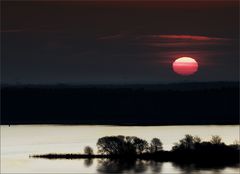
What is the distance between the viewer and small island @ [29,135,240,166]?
141 feet

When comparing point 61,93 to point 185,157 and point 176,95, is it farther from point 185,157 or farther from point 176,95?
point 185,157

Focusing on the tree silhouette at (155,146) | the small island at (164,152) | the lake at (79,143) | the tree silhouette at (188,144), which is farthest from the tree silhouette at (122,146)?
the lake at (79,143)

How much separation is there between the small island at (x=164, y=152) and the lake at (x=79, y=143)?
931 millimetres

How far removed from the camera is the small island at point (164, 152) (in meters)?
43.0

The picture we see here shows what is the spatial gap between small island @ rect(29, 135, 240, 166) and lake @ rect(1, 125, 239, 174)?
0.93 metres

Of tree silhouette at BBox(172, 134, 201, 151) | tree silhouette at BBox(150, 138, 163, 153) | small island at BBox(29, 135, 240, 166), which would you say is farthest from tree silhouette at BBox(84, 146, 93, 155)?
tree silhouette at BBox(172, 134, 201, 151)

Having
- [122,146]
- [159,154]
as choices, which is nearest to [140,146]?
[122,146]

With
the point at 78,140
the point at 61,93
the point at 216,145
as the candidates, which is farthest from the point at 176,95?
the point at 216,145

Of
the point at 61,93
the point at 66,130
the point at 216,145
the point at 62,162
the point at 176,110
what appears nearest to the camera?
the point at 62,162

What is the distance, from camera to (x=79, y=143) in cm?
5375

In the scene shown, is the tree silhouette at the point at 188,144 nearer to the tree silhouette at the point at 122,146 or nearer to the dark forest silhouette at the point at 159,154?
the dark forest silhouette at the point at 159,154

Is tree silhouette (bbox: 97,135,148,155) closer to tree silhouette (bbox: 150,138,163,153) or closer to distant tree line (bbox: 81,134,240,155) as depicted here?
distant tree line (bbox: 81,134,240,155)

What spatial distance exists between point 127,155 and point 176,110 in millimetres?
40058

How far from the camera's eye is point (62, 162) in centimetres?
4234
